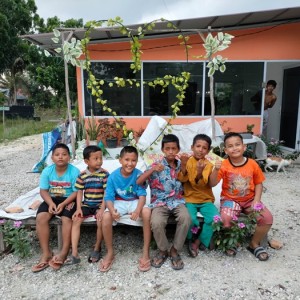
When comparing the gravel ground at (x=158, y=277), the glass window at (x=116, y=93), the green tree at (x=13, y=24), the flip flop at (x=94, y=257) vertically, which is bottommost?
the gravel ground at (x=158, y=277)

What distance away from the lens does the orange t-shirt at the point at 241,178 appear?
252 centimetres

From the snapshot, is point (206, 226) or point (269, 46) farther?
point (269, 46)

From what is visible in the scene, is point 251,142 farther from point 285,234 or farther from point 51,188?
point 51,188

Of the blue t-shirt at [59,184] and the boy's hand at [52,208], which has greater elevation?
the blue t-shirt at [59,184]

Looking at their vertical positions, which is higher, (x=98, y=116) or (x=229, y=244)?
(x=98, y=116)

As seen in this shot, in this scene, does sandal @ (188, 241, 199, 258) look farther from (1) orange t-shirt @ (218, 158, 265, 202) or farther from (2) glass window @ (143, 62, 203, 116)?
(2) glass window @ (143, 62, 203, 116)

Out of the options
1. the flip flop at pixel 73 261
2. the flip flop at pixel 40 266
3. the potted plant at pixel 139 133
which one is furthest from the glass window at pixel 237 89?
the flip flop at pixel 40 266

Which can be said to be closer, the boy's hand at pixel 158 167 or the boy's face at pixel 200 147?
the boy's hand at pixel 158 167

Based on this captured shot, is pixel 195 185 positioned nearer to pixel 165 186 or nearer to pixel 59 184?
pixel 165 186

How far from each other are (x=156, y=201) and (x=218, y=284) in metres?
0.82

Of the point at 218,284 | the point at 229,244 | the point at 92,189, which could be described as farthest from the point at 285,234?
the point at 92,189

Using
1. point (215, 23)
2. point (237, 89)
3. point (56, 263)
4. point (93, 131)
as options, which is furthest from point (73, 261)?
point (237, 89)

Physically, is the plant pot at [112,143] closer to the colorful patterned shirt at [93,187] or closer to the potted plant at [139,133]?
the potted plant at [139,133]

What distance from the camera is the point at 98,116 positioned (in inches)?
249
